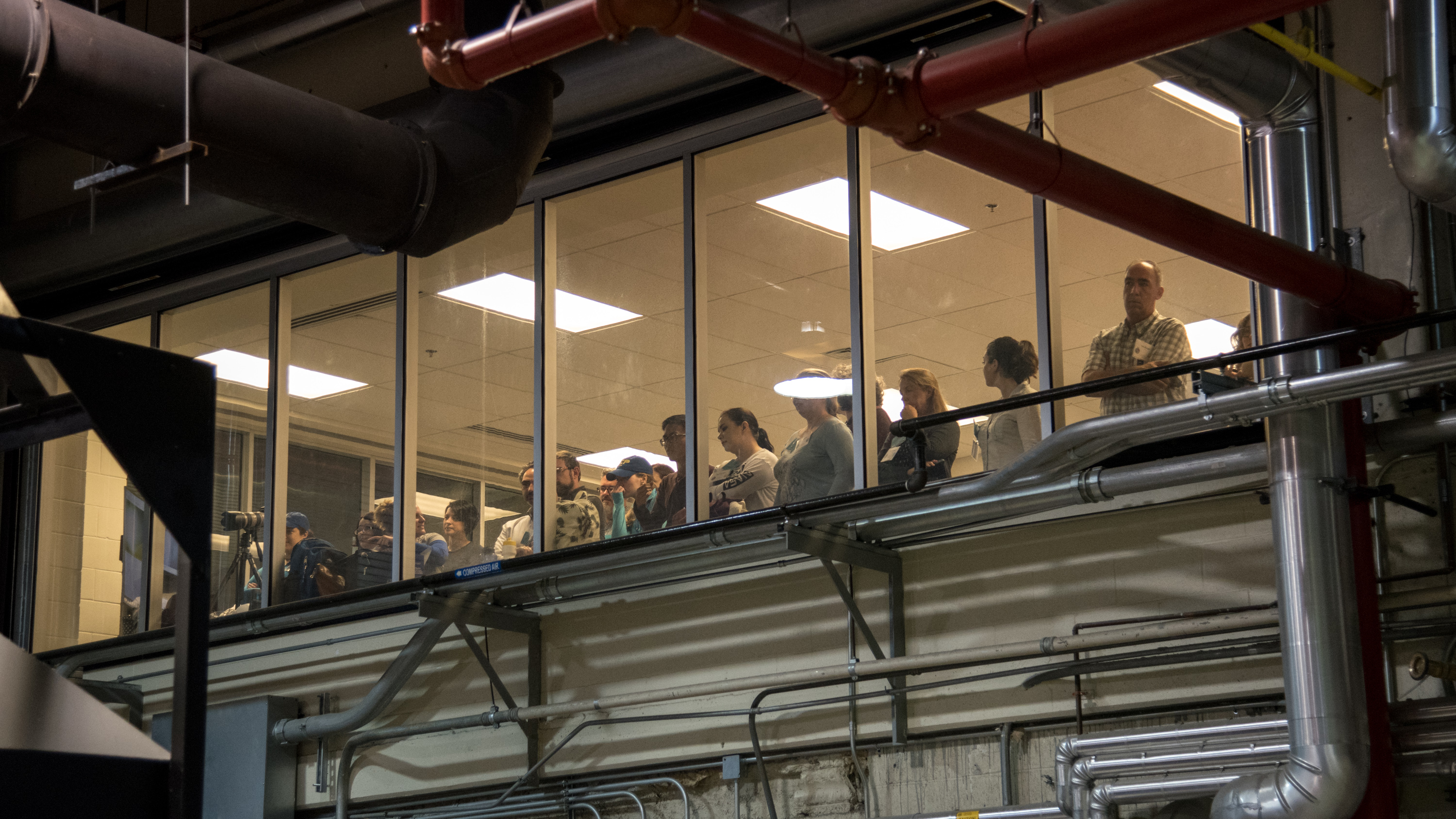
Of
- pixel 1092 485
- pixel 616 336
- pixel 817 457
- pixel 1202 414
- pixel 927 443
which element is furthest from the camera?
pixel 616 336

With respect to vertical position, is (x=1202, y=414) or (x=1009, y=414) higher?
(x=1009, y=414)

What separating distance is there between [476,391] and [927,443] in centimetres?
389

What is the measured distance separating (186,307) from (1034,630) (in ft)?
26.0

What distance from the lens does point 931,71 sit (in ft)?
16.1

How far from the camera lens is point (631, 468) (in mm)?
10250

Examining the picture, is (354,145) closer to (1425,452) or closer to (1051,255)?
(1051,255)

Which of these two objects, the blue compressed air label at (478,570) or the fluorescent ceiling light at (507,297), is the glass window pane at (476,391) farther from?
the blue compressed air label at (478,570)

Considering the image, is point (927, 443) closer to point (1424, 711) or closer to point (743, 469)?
point (743, 469)

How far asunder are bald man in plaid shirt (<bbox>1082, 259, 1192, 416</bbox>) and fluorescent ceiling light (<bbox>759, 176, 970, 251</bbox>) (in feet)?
5.71

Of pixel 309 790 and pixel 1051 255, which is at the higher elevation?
pixel 1051 255

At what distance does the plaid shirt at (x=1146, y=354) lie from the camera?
27.2ft

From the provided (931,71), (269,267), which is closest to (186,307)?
(269,267)

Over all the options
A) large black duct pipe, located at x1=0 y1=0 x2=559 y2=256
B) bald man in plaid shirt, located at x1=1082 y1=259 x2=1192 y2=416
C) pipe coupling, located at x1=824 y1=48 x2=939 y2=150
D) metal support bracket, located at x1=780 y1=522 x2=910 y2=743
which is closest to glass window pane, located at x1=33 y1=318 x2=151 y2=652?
large black duct pipe, located at x1=0 y1=0 x2=559 y2=256

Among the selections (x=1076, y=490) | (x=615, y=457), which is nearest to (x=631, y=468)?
(x=615, y=457)
